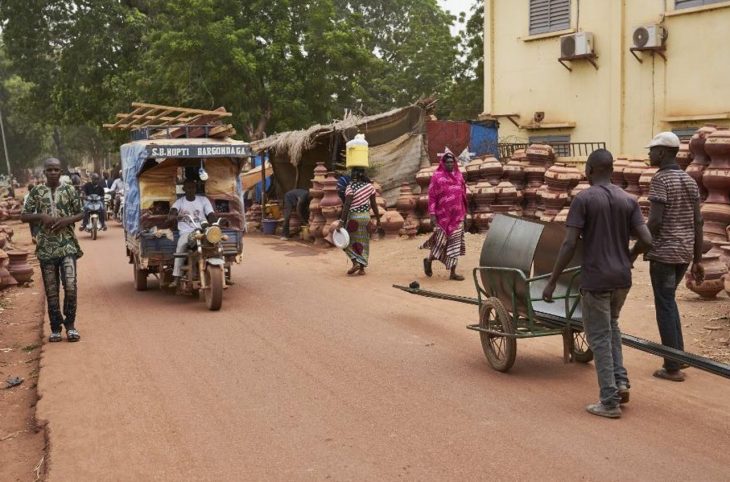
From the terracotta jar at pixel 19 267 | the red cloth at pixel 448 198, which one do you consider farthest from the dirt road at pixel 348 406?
the terracotta jar at pixel 19 267

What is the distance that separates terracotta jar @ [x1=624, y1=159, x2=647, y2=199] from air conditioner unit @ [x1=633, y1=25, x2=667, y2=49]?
3600 millimetres

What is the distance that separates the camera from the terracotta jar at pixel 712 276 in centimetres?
861

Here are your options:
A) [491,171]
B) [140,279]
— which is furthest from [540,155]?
[140,279]

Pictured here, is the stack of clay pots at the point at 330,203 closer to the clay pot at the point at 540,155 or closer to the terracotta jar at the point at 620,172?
the clay pot at the point at 540,155

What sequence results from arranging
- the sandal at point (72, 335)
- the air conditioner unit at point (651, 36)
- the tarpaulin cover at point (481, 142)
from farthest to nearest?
the tarpaulin cover at point (481, 142) < the air conditioner unit at point (651, 36) < the sandal at point (72, 335)

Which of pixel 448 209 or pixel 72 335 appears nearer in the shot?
pixel 72 335

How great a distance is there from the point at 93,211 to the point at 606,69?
44.2ft

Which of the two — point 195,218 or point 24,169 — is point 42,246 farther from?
point 24,169

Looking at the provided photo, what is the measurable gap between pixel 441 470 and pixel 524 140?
636 inches

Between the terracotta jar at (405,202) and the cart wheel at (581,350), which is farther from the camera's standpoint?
the terracotta jar at (405,202)

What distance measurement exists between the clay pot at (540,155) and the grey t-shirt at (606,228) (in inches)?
477

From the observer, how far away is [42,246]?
25.6 feet

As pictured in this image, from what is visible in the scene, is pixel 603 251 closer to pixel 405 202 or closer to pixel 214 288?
pixel 214 288

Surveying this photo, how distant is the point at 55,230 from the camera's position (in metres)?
7.77
